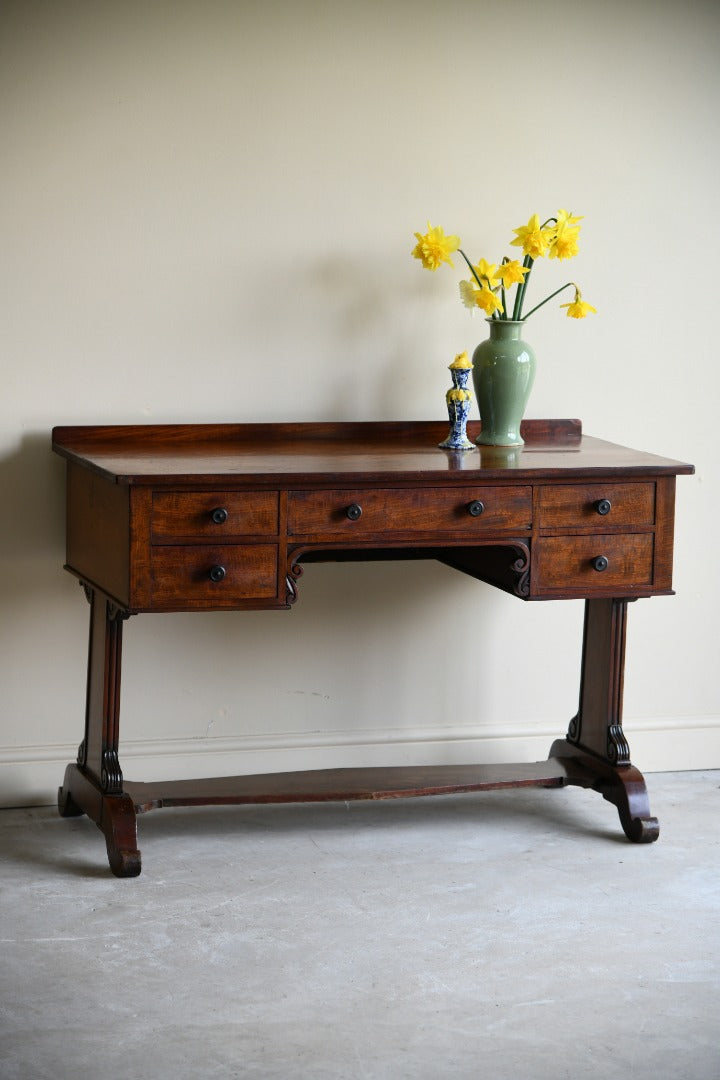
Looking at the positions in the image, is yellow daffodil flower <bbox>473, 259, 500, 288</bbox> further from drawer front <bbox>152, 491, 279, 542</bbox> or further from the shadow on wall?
the shadow on wall

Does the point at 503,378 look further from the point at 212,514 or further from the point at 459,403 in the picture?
the point at 212,514

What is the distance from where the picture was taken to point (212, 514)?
2.89m

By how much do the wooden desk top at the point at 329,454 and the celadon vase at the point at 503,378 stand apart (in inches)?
2.2

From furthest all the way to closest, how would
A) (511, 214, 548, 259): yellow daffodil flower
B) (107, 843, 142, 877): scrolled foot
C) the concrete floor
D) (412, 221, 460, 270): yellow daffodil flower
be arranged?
(412, 221, 460, 270): yellow daffodil flower
(511, 214, 548, 259): yellow daffodil flower
(107, 843, 142, 877): scrolled foot
the concrete floor

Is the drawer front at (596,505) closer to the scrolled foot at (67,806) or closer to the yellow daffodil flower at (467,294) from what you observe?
the yellow daffodil flower at (467,294)

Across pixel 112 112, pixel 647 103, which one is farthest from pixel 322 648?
pixel 647 103

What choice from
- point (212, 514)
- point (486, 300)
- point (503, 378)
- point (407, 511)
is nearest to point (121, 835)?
point (212, 514)

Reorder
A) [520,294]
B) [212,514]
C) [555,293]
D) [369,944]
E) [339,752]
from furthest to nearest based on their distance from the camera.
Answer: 1. [339,752]
2. [555,293]
3. [520,294]
4. [212,514]
5. [369,944]

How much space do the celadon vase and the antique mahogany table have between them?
0.08 metres

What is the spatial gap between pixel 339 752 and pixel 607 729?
70 cm

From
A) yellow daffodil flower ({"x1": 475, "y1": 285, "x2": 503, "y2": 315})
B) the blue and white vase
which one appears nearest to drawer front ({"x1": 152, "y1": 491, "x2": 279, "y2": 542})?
the blue and white vase

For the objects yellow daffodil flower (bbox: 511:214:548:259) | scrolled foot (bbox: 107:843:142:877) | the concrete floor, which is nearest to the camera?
the concrete floor

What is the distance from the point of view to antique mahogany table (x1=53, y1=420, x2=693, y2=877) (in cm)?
291

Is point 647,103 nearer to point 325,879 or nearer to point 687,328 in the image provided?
point 687,328
